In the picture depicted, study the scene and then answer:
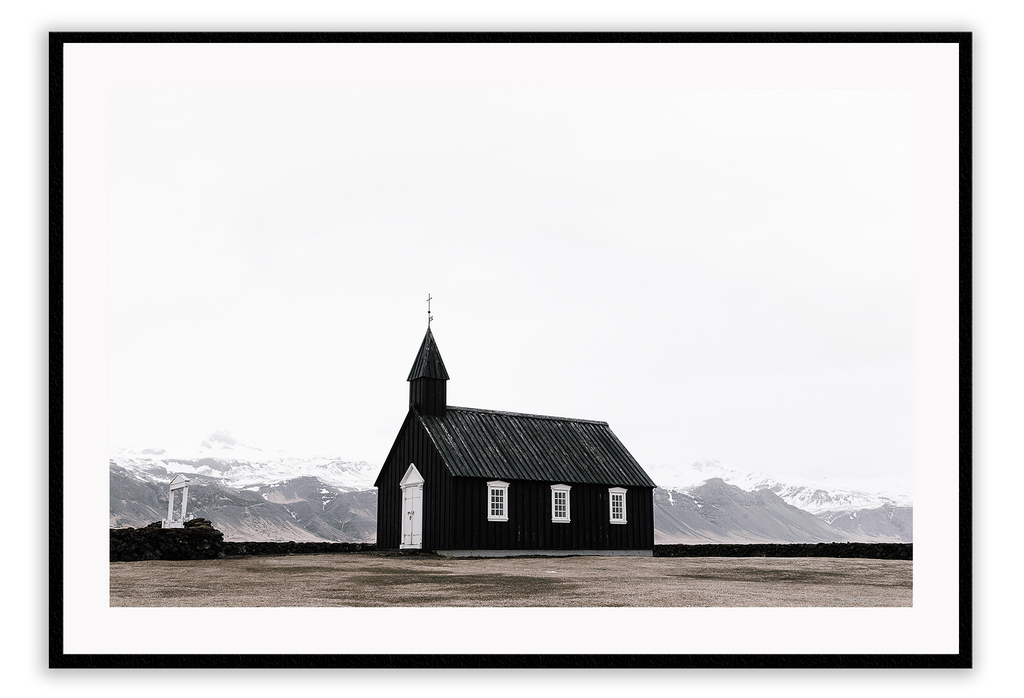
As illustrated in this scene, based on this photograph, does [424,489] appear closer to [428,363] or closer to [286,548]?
[428,363]

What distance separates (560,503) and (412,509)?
4.60 m

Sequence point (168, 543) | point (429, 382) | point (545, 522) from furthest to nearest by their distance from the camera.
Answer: point (429, 382)
point (545, 522)
point (168, 543)

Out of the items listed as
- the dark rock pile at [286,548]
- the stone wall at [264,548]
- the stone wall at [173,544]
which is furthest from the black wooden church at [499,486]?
the stone wall at [173,544]

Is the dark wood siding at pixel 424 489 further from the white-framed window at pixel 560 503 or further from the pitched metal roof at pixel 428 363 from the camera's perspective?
the white-framed window at pixel 560 503

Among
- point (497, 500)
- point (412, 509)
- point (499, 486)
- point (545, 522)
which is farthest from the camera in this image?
point (545, 522)

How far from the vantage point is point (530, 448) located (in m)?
29.7

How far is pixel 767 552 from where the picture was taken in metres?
29.6

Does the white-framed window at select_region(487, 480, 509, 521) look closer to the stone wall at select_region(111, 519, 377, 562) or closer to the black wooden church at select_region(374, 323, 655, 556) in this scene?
the black wooden church at select_region(374, 323, 655, 556)

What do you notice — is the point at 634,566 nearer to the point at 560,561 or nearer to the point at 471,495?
the point at 560,561

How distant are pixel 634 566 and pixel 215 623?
1275cm

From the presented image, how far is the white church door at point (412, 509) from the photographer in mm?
27438

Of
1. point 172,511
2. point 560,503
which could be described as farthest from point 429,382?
point 172,511

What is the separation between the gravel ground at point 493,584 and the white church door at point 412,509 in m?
4.68
